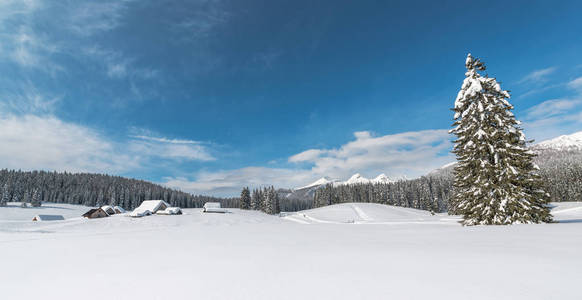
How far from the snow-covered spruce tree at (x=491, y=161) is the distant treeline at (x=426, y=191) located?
76407mm

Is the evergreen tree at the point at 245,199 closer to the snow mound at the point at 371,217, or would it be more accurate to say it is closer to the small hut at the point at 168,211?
the snow mound at the point at 371,217

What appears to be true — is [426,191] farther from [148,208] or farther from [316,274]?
[316,274]

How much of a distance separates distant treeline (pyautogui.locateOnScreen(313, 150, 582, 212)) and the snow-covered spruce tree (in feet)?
251

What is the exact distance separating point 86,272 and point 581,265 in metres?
9.23

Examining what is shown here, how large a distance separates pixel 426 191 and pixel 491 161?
3879 inches

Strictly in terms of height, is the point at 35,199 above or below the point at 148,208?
above

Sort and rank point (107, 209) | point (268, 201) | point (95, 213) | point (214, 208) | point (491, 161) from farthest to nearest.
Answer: point (268, 201), point (107, 209), point (214, 208), point (95, 213), point (491, 161)

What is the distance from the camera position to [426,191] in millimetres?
102812

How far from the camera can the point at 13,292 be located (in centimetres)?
414

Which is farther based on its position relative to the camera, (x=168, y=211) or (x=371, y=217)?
(x=371, y=217)

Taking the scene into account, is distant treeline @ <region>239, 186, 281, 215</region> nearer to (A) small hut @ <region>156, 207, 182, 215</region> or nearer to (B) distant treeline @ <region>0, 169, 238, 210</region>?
(A) small hut @ <region>156, 207, 182, 215</region>

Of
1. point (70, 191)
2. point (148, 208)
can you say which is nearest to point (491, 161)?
point (148, 208)

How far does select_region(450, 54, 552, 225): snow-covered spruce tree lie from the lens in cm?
1438

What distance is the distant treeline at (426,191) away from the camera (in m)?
90.8
